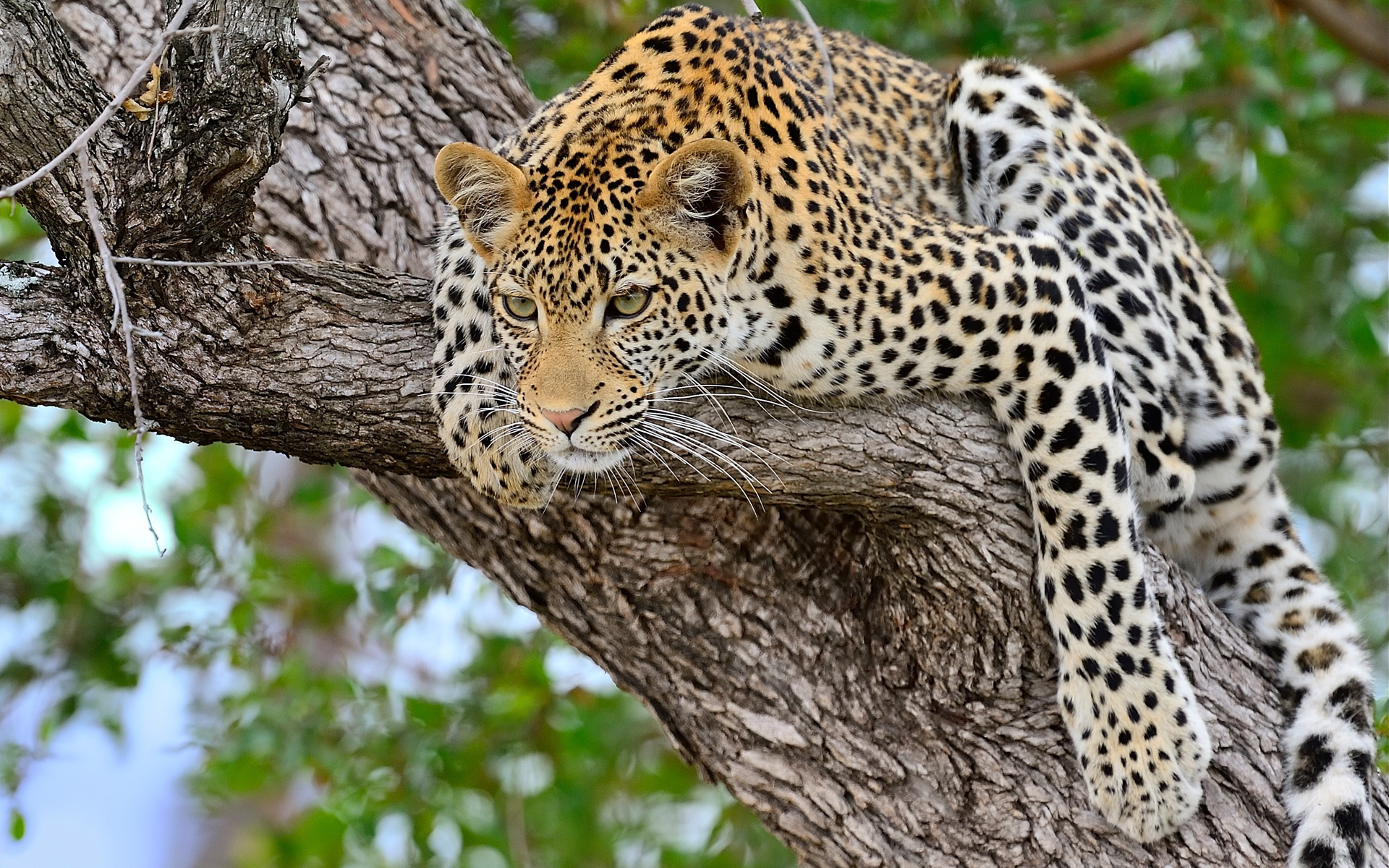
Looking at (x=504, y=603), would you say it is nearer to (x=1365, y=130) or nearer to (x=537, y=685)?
(x=537, y=685)

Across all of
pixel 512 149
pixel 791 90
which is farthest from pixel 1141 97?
pixel 512 149

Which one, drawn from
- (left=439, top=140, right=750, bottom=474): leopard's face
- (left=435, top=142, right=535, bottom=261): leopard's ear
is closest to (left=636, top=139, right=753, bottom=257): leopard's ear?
(left=439, top=140, right=750, bottom=474): leopard's face

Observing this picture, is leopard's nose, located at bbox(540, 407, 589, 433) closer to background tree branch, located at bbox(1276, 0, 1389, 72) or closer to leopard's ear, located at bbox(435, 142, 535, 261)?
leopard's ear, located at bbox(435, 142, 535, 261)

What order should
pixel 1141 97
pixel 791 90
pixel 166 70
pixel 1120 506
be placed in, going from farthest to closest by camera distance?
pixel 1141 97
pixel 791 90
pixel 1120 506
pixel 166 70

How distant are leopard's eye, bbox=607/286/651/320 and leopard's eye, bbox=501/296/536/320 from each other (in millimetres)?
238

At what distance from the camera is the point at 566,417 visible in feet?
13.3

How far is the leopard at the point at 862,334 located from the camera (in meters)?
4.16

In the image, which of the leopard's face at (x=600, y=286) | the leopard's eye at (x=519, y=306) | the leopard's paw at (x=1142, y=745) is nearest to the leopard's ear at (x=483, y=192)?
the leopard's face at (x=600, y=286)

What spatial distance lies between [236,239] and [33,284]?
1.83 feet

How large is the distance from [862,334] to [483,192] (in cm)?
119

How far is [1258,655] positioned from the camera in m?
5.05

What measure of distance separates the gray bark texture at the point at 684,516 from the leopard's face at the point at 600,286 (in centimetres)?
28

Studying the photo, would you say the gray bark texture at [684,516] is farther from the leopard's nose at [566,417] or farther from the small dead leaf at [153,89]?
the leopard's nose at [566,417]

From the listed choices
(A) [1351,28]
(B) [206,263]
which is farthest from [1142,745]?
(A) [1351,28]
